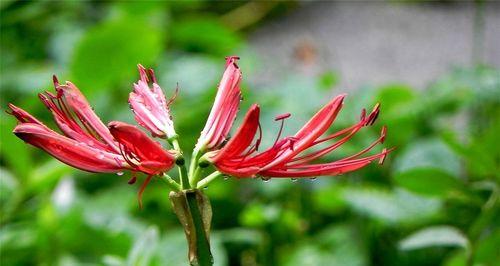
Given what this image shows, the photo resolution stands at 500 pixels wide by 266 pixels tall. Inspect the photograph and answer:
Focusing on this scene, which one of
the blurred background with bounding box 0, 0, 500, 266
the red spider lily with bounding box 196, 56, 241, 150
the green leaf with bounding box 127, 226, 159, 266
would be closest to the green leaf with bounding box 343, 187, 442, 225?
the blurred background with bounding box 0, 0, 500, 266

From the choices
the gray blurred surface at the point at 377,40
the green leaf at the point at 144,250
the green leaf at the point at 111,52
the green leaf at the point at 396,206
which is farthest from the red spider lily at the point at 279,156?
the gray blurred surface at the point at 377,40

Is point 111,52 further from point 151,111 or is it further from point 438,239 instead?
point 151,111

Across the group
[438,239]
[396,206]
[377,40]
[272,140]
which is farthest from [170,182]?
[377,40]

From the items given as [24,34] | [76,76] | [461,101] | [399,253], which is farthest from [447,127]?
[24,34]

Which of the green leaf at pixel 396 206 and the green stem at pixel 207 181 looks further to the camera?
the green leaf at pixel 396 206

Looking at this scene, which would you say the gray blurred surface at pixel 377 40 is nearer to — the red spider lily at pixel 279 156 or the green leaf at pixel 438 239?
the green leaf at pixel 438 239

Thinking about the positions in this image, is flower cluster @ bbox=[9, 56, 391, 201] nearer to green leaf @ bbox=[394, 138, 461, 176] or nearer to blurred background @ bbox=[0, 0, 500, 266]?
blurred background @ bbox=[0, 0, 500, 266]

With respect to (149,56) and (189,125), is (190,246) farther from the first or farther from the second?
(149,56)
